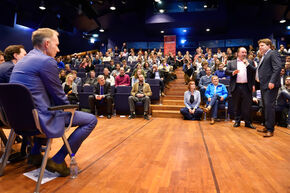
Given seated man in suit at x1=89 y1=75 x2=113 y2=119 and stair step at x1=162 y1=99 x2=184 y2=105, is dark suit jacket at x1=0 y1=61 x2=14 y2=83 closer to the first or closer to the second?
seated man in suit at x1=89 y1=75 x2=113 y2=119

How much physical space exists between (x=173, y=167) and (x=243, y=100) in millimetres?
2066

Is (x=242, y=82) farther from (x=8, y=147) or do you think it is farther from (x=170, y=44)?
(x=170, y=44)

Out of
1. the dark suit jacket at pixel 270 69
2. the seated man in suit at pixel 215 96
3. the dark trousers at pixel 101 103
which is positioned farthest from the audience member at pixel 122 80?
the dark suit jacket at pixel 270 69

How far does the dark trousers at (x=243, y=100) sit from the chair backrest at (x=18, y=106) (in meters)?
2.86

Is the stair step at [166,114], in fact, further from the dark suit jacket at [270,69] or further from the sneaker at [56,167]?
the sneaker at [56,167]

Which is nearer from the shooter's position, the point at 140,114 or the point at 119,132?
the point at 119,132

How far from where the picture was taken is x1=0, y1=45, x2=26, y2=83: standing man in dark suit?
5.11 ft

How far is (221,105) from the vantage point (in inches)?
149

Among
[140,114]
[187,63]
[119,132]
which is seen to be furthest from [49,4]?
[119,132]

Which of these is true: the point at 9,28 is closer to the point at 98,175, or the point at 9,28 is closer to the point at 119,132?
the point at 119,132

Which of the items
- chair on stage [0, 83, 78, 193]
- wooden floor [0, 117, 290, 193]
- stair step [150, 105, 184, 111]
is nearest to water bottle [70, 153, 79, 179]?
wooden floor [0, 117, 290, 193]

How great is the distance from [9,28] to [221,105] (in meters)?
9.00

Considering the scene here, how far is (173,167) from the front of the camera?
1.51 m

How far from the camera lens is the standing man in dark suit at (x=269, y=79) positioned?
7.86 feet
